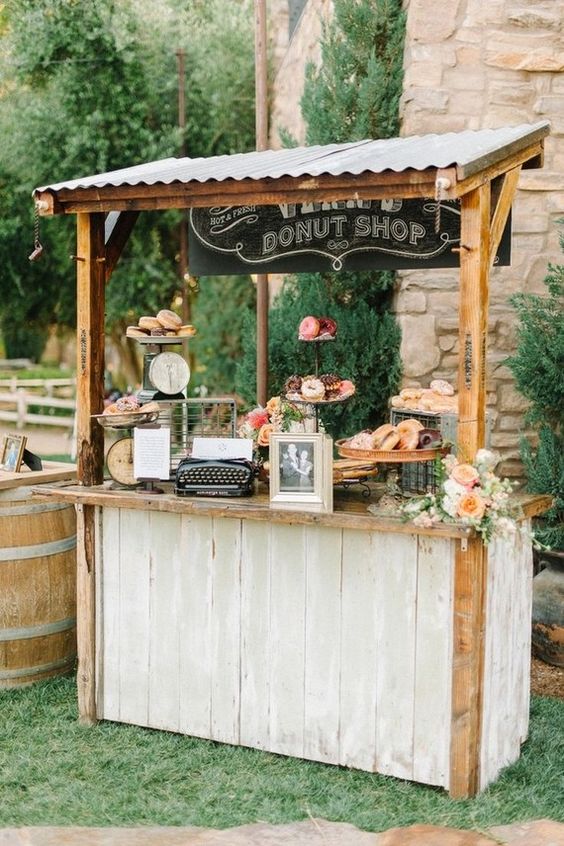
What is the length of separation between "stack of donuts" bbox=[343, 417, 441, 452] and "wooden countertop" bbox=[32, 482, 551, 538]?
10.8 inches

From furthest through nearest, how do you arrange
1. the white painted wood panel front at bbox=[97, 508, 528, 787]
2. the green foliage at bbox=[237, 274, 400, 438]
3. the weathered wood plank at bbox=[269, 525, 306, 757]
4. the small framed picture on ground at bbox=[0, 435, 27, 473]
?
the green foliage at bbox=[237, 274, 400, 438]
the small framed picture on ground at bbox=[0, 435, 27, 473]
the weathered wood plank at bbox=[269, 525, 306, 757]
the white painted wood panel front at bbox=[97, 508, 528, 787]

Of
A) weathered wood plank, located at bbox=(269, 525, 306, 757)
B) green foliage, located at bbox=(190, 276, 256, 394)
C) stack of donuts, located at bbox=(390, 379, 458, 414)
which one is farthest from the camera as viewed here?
green foliage, located at bbox=(190, 276, 256, 394)

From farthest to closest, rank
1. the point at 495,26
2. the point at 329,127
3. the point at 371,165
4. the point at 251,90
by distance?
the point at 251,90 < the point at 329,127 < the point at 495,26 < the point at 371,165

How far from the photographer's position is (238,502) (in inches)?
175

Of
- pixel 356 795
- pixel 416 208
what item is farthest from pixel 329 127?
pixel 356 795

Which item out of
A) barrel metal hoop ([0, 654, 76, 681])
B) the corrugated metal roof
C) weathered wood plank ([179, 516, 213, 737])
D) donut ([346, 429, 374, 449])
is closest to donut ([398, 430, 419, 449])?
donut ([346, 429, 374, 449])

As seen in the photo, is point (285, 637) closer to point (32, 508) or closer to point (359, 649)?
point (359, 649)

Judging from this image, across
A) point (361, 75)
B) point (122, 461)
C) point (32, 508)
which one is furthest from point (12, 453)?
point (361, 75)

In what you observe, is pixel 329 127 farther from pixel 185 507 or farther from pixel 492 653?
pixel 492 653

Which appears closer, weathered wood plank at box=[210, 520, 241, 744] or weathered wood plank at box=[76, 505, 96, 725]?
weathered wood plank at box=[210, 520, 241, 744]

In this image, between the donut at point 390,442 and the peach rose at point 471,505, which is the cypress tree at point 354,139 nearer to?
the donut at point 390,442

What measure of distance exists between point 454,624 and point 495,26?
4.11 m

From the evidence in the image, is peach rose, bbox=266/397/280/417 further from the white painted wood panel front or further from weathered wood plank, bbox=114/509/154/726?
weathered wood plank, bbox=114/509/154/726

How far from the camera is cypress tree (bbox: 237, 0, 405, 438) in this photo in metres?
6.75
